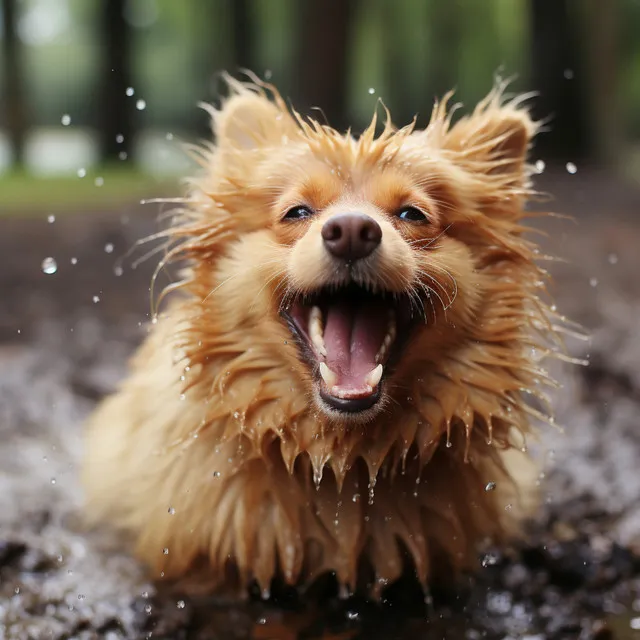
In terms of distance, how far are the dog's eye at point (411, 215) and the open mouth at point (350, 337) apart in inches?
10.3

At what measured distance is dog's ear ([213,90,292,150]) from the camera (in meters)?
3.47

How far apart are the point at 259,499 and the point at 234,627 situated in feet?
1.52

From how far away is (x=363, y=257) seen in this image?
112 inches

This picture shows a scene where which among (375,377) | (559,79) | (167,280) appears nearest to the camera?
(375,377)

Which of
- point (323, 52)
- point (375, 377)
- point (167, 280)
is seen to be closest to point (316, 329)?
point (375, 377)

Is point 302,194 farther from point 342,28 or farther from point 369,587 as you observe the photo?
point 342,28

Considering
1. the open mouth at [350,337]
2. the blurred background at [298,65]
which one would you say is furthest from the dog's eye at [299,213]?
the blurred background at [298,65]

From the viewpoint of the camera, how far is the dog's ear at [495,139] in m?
3.41

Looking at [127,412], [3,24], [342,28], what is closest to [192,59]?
[3,24]

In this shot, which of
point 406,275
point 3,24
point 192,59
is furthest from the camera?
point 192,59

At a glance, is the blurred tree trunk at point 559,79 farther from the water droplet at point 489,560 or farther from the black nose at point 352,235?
the black nose at point 352,235

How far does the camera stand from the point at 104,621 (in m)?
3.28

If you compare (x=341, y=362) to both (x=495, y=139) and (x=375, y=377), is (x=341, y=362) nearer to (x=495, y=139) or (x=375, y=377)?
(x=375, y=377)

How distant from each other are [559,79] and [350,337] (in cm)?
1271
